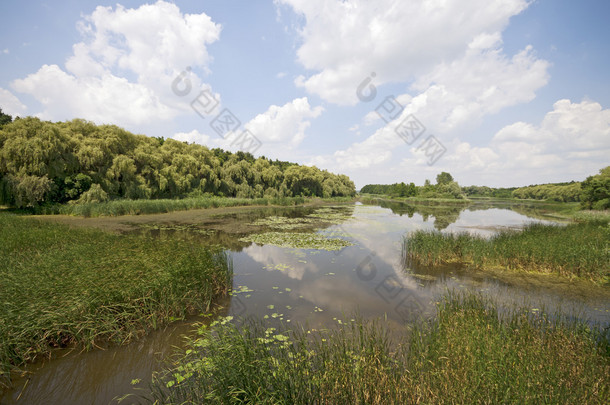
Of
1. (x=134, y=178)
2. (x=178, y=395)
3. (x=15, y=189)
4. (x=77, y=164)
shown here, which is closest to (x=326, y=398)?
(x=178, y=395)

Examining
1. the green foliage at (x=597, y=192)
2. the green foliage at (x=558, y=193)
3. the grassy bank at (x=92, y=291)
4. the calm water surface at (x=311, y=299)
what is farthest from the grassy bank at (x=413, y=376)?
the green foliage at (x=558, y=193)

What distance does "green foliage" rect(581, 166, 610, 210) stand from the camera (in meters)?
32.1

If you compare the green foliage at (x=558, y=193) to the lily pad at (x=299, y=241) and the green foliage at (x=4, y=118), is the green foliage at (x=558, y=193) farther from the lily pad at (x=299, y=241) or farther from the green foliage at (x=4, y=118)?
the green foliage at (x=4, y=118)

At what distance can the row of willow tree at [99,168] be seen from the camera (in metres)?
20.0

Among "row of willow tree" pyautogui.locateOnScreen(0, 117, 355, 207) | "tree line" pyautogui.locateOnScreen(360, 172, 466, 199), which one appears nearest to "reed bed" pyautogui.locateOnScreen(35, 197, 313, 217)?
"row of willow tree" pyautogui.locateOnScreen(0, 117, 355, 207)

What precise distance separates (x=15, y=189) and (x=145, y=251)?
21.9 m

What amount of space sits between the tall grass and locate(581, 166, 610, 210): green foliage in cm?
3106

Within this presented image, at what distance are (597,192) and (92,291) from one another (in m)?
54.6

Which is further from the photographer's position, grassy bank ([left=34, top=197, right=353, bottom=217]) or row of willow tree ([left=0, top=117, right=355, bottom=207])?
grassy bank ([left=34, top=197, right=353, bottom=217])

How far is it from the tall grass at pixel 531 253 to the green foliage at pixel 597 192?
102 feet

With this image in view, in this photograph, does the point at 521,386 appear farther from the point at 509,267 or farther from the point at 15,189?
the point at 15,189

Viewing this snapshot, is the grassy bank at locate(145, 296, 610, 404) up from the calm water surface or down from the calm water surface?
up

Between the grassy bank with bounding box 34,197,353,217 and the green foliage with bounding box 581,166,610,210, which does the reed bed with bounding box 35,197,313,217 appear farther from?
the green foliage with bounding box 581,166,610,210

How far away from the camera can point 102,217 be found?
71.4 feet
